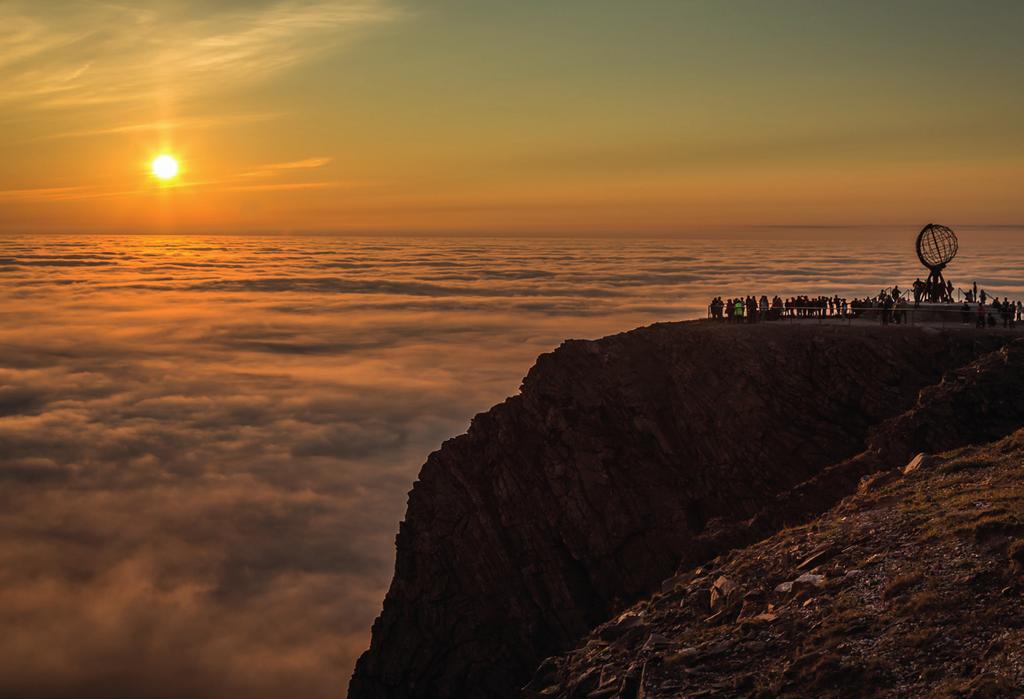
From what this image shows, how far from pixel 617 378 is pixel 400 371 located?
11726 cm

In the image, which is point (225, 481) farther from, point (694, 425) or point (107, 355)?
point (107, 355)

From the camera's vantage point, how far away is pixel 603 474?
36.7 metres

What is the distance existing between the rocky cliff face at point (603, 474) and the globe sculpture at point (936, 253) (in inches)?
391

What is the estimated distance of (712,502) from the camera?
35.1 metres

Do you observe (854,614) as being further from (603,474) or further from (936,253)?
(936,253)

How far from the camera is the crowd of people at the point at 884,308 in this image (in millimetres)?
40719

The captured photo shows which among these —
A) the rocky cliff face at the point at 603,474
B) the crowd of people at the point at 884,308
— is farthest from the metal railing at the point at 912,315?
the rocky cliff face at the point at 603,474

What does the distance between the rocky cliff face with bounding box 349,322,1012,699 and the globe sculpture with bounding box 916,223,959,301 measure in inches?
391

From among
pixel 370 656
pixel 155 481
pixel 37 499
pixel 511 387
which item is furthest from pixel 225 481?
pixel 370 656

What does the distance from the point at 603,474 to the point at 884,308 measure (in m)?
15.7

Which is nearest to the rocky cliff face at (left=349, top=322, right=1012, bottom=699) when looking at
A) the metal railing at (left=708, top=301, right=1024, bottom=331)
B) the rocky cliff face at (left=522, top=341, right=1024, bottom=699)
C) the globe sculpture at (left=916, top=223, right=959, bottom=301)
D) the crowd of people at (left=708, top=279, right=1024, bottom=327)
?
the metal railing at (left=708, top=301, right=1024, bottom=331)

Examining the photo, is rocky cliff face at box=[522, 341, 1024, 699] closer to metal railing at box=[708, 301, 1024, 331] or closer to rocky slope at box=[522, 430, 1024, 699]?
rocky slope at box=[522, 430, 1024, 699]

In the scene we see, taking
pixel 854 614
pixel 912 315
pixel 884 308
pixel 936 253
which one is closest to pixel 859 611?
pixel 854 614

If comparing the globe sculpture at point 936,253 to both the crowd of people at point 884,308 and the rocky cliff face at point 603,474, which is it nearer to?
the crowd of people at point 884,308
